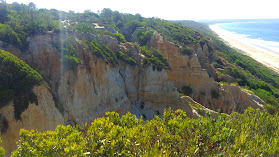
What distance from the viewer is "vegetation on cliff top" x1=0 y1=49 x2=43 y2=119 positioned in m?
13.7

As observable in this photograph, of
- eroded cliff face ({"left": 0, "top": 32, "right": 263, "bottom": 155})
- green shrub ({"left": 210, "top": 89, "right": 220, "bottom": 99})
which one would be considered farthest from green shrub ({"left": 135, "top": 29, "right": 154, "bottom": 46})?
green shrub ({"left": 210, "top": 89, "right": 220, "bottom": 99})

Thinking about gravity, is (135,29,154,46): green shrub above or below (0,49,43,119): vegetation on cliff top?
above

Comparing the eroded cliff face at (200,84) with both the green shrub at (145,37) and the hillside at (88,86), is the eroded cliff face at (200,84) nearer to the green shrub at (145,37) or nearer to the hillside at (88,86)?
the hillside at (88,86)

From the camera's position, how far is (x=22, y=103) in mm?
14047

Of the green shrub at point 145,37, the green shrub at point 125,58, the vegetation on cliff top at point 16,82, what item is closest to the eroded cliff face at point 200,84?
the green shrub at point 145,37

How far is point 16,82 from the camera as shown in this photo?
14562mm

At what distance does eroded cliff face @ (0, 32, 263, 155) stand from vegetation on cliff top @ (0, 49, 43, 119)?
1.70 ft

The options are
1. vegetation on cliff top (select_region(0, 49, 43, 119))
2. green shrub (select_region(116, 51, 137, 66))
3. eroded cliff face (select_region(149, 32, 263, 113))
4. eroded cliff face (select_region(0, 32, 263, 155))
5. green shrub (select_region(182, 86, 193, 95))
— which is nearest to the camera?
vegetation on cliff top (select_region(0, 49, 43, 119))

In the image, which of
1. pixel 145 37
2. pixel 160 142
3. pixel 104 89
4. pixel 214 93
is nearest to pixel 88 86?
pixel 104 89

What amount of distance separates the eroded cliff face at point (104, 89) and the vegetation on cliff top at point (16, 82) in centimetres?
52

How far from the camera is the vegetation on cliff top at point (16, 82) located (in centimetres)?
1366

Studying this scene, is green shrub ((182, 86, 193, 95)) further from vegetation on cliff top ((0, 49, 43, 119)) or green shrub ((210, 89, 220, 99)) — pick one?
vegetation on cliff top ((0, 49, 43, 119))

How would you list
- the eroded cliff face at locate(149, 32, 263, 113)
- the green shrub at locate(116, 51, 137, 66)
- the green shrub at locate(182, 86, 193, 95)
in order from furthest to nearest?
the green shrub at locate(182, 86, 193, 95)
the eroded cliff face at locate(149, 32, 263, 113)
the green shrub at locate(116, 51, 137, 66)

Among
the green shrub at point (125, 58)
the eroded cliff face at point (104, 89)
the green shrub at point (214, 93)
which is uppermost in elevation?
the green shrub at point (125, 58)
